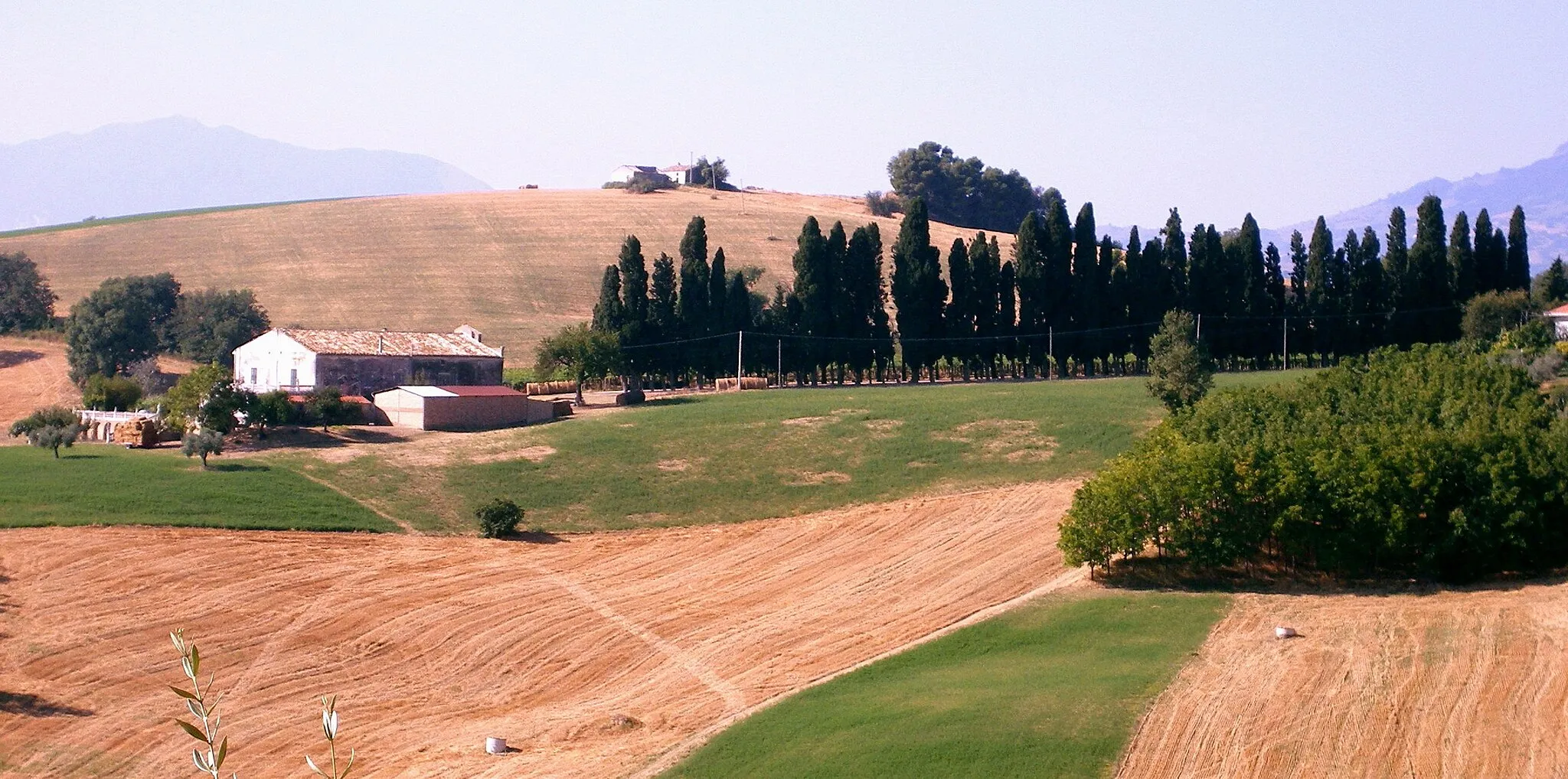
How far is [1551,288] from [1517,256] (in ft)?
11.3

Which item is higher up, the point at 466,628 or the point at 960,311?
the point at 960,311

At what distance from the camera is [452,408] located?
6544 centimetres

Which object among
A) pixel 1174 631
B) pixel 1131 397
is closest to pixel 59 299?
pixel 1131 397

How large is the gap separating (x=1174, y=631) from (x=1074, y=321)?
5953 cm

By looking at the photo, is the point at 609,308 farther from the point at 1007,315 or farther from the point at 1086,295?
the point at 1086,295

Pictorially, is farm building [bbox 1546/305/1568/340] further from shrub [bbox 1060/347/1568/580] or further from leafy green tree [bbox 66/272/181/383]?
leafy green tree [bbox 66/272/181/383]

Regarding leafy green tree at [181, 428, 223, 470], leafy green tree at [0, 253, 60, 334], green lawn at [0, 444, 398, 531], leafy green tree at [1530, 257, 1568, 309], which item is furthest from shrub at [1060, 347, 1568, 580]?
leafy green tree at [0, 253, 60, 334]

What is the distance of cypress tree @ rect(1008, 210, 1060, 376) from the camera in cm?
9138

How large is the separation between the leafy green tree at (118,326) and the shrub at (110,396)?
16.2 metres

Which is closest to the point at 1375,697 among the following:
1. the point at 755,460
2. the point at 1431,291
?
the point at 755,460

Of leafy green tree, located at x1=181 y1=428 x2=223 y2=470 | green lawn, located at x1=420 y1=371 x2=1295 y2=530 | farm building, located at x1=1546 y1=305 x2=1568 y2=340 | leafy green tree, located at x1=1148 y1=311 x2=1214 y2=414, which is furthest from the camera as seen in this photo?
farm building, located at x1=1546 y1=305 x2=1568 y2=340

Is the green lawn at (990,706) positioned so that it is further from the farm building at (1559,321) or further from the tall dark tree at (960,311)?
the farm building at (1559,321)

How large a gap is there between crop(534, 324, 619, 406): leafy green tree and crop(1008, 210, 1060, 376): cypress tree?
29915 mm

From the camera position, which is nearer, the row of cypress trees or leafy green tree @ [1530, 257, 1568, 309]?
the row of cypress trees
